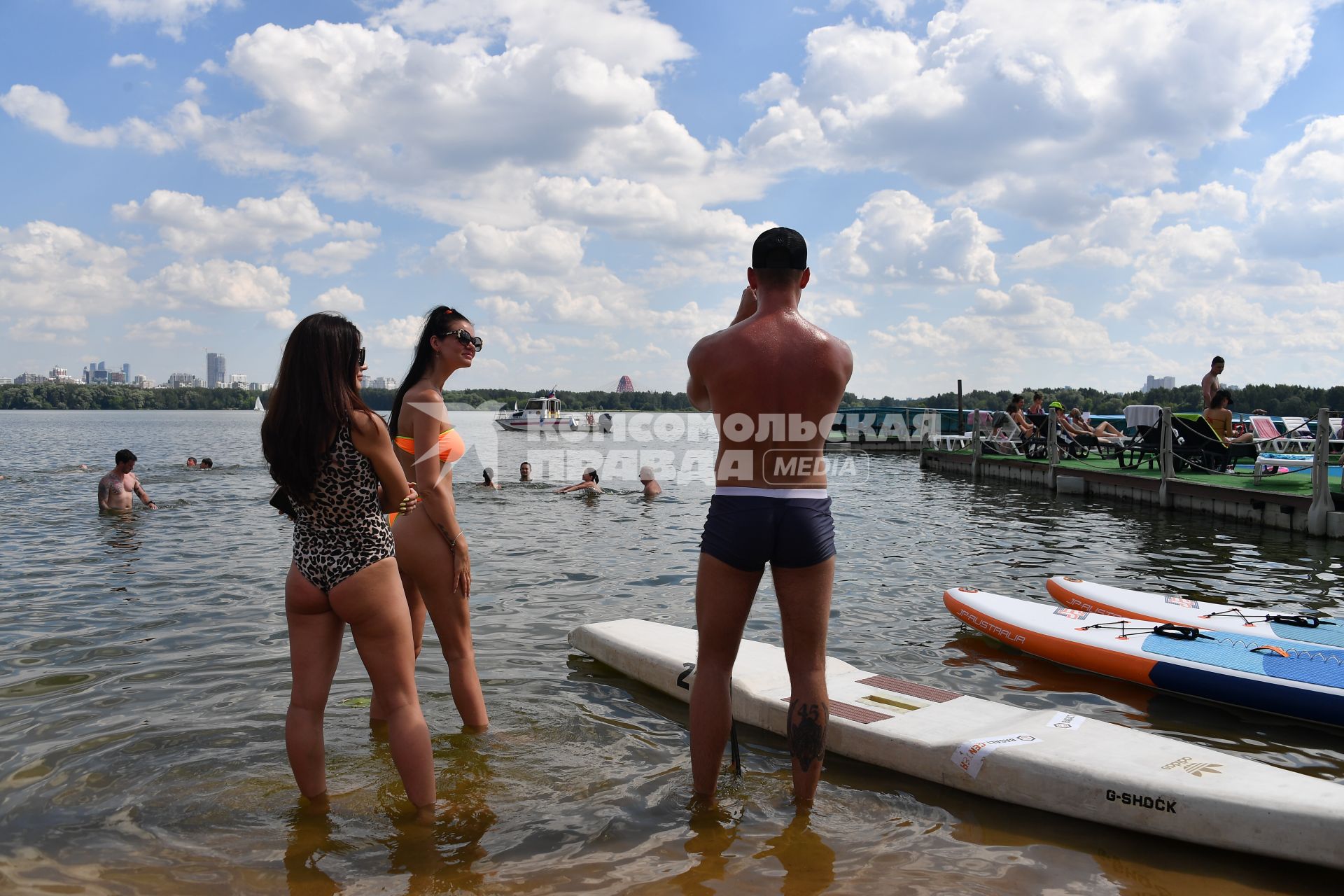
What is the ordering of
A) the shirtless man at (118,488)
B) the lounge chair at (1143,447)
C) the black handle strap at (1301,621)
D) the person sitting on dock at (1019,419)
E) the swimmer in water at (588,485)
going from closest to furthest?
the black handle strap at (1301,621), the shirtless man at (118,488), the lounge chair at (1143,447), the swimmer in water at (588,485), the person sitting on dock at (1019,419)

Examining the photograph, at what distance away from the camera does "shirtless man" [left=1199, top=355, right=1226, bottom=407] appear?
51.5 ft

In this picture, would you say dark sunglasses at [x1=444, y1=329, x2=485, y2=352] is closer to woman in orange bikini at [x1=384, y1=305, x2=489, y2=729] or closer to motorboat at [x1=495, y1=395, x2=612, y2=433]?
woman in orange bikini at [x1=384, y1=305, x2=489, y2=729]

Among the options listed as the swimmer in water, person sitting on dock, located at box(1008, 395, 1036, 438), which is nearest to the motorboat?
person sitting on dock, located at box(1008, 395, 1036, 438)

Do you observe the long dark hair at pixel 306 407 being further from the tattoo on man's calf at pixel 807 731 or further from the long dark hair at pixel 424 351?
the tattoo on man's calf at pixel 807 731

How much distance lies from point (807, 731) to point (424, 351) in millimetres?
2421

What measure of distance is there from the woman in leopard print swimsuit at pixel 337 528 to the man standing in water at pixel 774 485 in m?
1.19

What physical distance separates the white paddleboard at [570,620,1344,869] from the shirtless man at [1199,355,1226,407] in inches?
A: 554

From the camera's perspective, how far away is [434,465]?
3891 millimetres

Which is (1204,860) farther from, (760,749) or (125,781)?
(125,781)

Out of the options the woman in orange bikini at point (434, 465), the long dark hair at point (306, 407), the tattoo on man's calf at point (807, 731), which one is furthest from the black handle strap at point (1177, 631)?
the long dark hair at point (306, 407)

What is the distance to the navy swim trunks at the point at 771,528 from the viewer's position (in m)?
3.26

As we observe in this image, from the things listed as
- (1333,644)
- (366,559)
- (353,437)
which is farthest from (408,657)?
(1333,644)

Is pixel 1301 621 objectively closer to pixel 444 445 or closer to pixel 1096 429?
pixel 444 445

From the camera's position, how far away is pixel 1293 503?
1298cm
